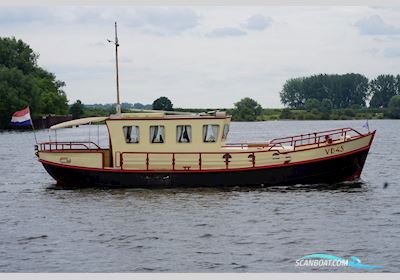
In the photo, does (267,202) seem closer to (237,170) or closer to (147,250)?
(237,170)

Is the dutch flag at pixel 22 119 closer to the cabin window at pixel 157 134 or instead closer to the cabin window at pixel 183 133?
the cabin window at pixel 157 134

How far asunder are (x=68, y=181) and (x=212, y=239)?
36.4 ft

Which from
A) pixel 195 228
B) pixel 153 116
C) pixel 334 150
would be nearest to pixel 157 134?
pixel 153 116

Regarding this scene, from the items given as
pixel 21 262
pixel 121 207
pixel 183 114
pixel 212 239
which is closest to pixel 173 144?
pixel 183 114

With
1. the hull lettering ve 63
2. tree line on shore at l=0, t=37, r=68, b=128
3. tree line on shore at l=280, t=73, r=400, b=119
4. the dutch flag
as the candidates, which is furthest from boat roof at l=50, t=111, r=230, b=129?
tree line on shore at l=0, t=37, r=68, b=128

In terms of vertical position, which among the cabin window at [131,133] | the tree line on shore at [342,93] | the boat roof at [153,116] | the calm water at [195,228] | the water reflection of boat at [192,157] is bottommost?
the calm water at [195,228]

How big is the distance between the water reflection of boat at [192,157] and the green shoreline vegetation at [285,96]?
1.28 m

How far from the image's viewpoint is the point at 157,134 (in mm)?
31781

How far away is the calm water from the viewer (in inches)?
825

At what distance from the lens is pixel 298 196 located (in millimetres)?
30062

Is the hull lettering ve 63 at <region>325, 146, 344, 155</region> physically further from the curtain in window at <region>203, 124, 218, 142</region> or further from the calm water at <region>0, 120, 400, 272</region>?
the curtain in window at <region>203, 124, 218, 142</region>

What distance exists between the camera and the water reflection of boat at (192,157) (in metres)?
31.4

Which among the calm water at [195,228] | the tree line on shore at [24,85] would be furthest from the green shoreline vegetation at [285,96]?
the calm water at [195,228]

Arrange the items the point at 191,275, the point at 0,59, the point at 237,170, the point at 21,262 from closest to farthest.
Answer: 1. the point at 191,275
2. the point at 21,262
3. the point at 237,170
4. the point at 0,59
